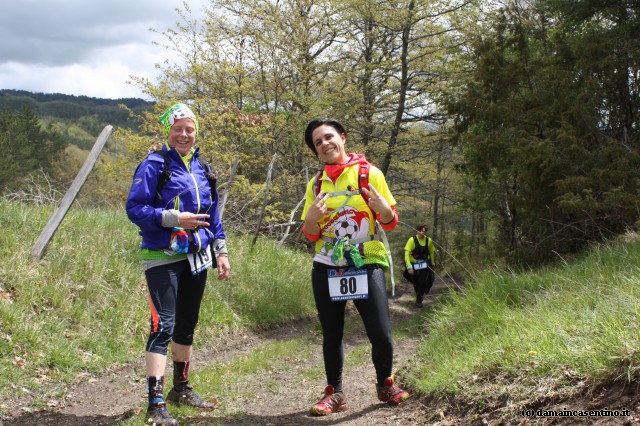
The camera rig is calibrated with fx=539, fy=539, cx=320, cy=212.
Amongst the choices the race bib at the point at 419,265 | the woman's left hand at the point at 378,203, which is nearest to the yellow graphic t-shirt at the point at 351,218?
the woman's left hand at the point at 378,203

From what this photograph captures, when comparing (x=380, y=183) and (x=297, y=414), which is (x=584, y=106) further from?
(x=297, y=414)

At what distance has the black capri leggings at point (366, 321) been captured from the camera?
3.96 m

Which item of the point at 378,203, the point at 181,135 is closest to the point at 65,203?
the point at 181,135

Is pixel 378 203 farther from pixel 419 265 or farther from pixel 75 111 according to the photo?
pixel 75 111

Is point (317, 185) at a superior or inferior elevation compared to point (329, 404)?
superior

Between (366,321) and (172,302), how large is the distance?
1.42 metres

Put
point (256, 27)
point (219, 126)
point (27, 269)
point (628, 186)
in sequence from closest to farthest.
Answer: point (27, 269), point (628, 186), point (219, 126), point (256, 27)

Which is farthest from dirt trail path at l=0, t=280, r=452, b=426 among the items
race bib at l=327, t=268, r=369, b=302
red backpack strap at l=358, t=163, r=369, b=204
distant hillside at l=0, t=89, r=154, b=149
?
distant hillside at l=0, t=89, r=154, b=149

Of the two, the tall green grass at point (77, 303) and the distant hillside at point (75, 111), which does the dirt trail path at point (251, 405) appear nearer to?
the tall green grass at point (77, 303)

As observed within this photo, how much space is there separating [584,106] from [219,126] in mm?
8233

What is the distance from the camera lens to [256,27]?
16719 millimetres

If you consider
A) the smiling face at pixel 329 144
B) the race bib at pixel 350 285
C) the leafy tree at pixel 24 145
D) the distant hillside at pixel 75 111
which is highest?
the distant hillside at pixel 75 111

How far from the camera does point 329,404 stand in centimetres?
411

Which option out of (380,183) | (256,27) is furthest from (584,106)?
(256,27)
